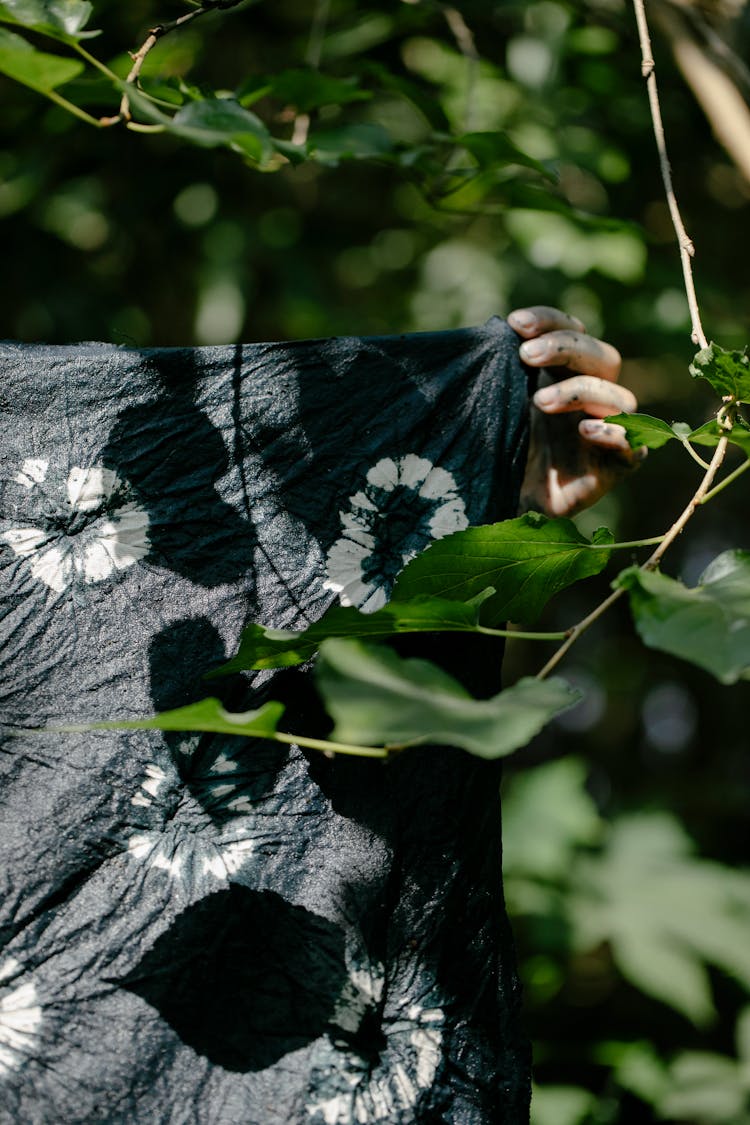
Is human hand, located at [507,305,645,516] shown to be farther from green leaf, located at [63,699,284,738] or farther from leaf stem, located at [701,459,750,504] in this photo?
green leaf, located at [63,699,284,738]

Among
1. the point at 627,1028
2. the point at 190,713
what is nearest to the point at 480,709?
the point at 190,713

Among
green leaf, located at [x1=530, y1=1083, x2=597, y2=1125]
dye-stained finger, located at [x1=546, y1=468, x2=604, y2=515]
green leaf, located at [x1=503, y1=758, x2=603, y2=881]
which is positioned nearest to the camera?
dye-stained finger, located at [x1=546, y1=468, x2=604, y2=515]

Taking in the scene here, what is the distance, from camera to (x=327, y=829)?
27.9 inches

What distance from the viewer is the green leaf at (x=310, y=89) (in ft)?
3.05

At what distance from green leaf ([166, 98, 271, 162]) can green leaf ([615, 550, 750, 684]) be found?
349 millimetres

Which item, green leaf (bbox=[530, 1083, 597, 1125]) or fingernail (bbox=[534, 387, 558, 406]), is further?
green leaf (bbox=[530, 1083, 597, 1125])

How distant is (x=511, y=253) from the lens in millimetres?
1901

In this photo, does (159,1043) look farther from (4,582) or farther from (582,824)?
(582,824)

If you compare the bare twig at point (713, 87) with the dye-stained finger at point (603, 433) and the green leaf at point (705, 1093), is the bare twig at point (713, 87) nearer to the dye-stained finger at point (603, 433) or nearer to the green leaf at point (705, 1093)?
the dye-stained finger at point (603, 433)

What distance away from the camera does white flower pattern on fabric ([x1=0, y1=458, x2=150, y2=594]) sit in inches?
28.0

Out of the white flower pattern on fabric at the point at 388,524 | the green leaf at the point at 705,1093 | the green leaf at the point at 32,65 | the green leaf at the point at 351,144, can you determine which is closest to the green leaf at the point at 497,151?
the green leaf at the point at 351,144

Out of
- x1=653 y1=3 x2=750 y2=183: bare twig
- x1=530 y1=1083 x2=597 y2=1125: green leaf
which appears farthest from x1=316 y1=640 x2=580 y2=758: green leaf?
x1=530 y1=1083 x2=597 y2=1125: green leaf

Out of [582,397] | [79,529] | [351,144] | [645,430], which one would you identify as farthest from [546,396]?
[79,529]

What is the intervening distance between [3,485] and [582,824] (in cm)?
136
